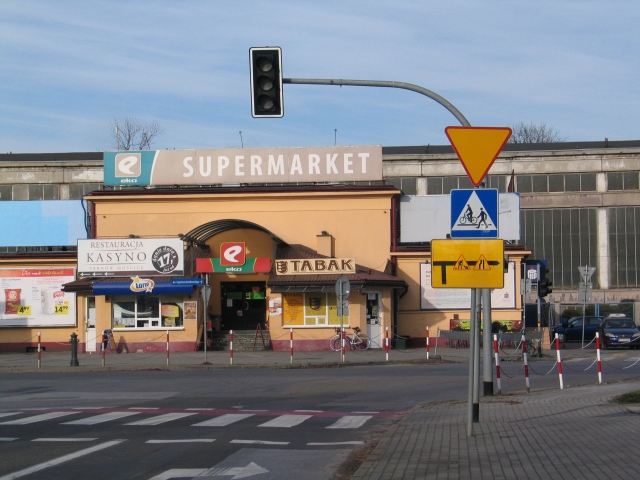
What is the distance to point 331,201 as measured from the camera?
3644 cm

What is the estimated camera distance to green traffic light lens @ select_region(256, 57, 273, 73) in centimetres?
1382

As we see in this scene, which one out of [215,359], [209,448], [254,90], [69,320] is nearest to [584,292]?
[215,359]

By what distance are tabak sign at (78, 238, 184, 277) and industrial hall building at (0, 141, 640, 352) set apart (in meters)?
0.04

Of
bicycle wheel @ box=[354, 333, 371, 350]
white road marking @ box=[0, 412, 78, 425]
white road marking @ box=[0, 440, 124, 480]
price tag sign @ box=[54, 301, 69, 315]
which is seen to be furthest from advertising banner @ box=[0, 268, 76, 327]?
white road marking @ box=[0, 440, 124, 480]

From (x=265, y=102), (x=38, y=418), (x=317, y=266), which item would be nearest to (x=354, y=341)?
(x=317, y=266)

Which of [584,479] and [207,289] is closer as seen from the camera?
[584,479]

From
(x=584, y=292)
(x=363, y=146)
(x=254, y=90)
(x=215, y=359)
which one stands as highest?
(x=363, y=146)

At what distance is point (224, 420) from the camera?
13742mm

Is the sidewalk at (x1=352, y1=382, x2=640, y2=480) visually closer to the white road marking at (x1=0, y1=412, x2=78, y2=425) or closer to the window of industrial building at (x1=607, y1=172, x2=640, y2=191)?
the white road marking at (x1=0, y1=412, x2=78, y2=425)

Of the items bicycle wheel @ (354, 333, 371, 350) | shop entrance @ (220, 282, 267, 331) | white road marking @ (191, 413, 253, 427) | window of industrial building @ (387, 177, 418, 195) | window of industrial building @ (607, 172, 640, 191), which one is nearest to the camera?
white road marking @ (191, 413, 253, 427)

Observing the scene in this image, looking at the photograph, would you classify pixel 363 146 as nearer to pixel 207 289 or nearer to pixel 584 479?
pixel 207 289

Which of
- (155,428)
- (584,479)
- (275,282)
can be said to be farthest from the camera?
(275,282)

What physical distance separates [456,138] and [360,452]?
4208 mm

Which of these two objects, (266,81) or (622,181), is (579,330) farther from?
(266,81)
